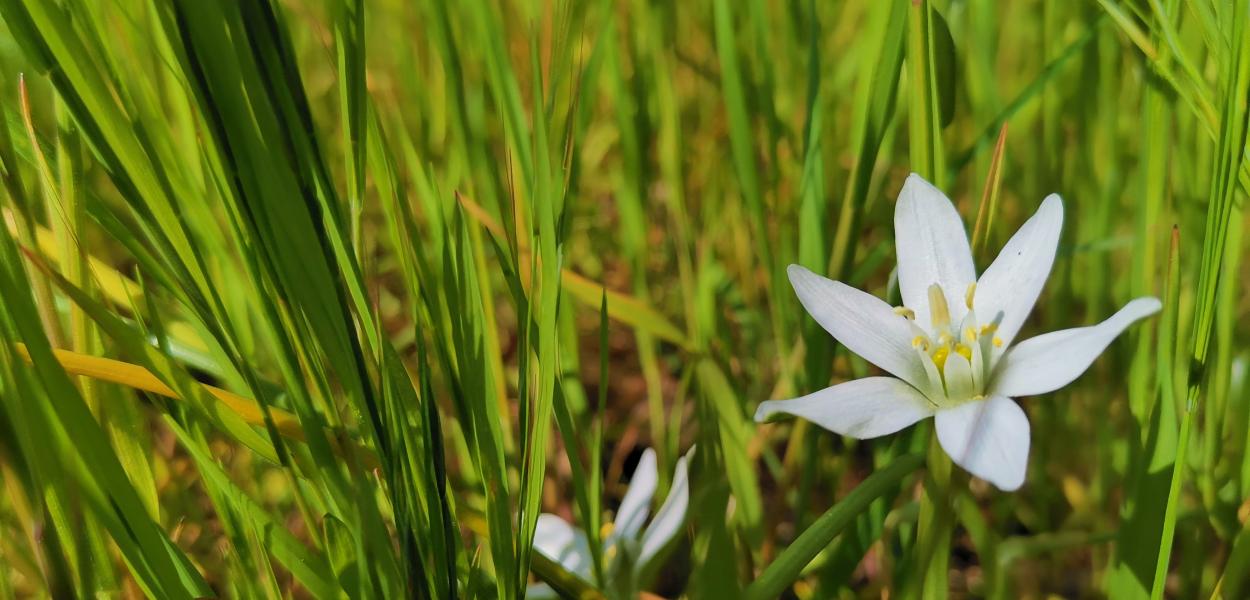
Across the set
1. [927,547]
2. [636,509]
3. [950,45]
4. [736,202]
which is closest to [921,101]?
[950,45]

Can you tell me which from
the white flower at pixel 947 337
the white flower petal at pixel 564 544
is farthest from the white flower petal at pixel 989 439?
the white flower petal at pixel 564 544

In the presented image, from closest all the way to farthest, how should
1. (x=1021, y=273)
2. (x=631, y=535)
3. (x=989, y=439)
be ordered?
(x=989, y=439), (x=1021, y=273), (x=631, y=535)

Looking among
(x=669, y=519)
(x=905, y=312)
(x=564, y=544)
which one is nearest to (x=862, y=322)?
(x=905, y=312)

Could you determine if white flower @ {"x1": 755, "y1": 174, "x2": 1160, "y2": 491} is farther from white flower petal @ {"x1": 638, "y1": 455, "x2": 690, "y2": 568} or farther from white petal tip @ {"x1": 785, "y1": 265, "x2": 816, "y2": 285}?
white flower petal @ {"x1": 638, "y1": 455, "x2": 690, "y2": 568}

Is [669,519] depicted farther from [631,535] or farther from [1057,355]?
[1057,355]

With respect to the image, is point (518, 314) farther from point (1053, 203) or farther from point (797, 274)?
point (1053, 203)

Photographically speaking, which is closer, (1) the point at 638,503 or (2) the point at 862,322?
(2) the point at 862,322

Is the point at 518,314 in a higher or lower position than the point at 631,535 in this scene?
higher

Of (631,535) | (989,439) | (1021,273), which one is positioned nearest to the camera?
(989,439)
